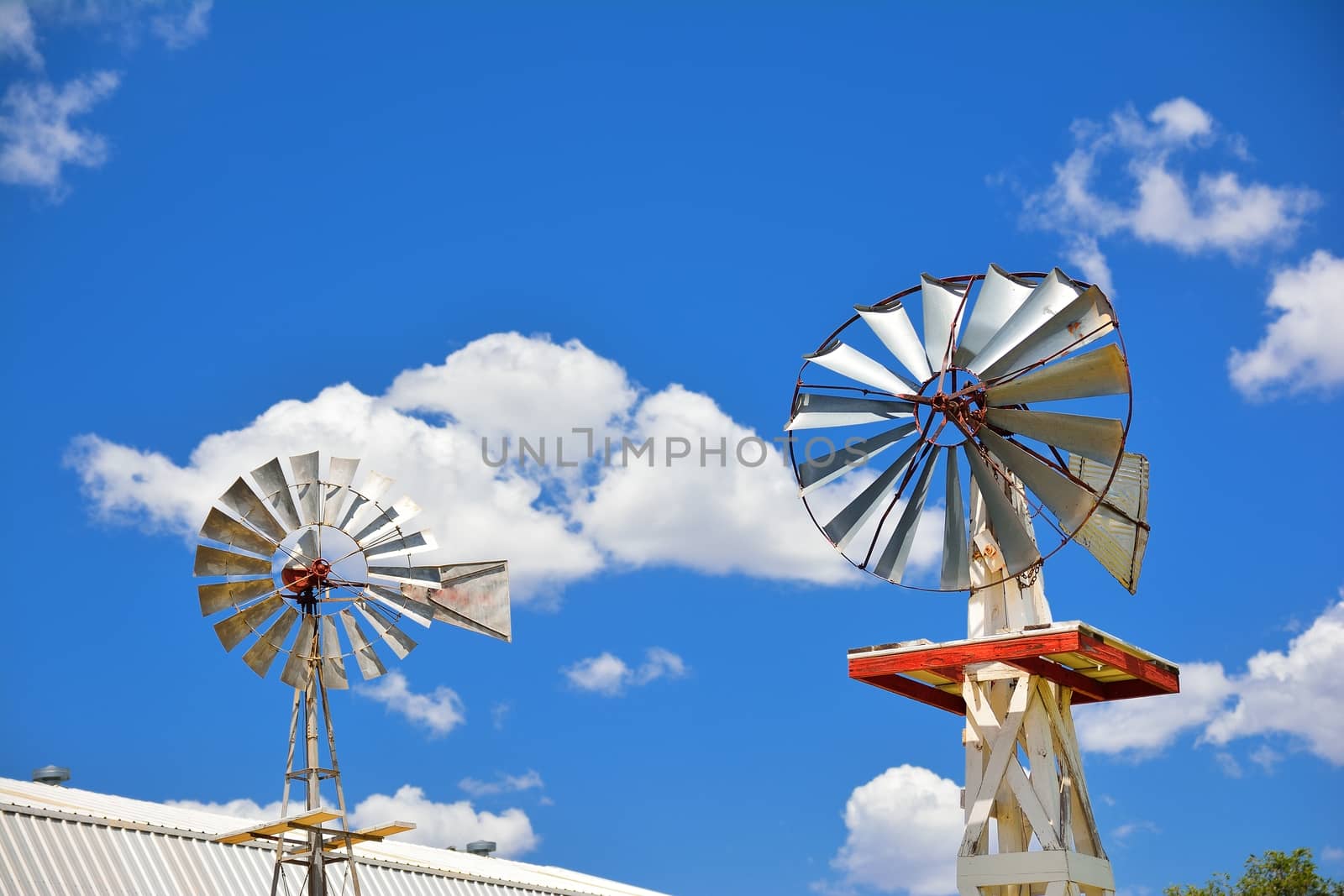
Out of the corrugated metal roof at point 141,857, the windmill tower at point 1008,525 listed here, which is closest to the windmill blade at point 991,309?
the windmill tower at point 1008,525

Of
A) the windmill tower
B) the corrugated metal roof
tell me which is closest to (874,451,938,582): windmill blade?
the windmill tower

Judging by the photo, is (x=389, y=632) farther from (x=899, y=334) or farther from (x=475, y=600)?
(x=899, y=334)

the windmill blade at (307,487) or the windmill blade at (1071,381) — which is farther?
the windmill blade at (307,487)

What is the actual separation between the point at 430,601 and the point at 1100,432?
8682 millimetres

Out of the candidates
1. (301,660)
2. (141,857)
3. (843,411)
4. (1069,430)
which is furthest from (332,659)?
(1069,430)

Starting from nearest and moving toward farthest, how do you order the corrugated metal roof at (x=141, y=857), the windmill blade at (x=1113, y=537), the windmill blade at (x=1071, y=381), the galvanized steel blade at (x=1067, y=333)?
the windmill blade at (x=1071, y=381) < the galvanized steel blade at (x=1067, y=333) < the windmill blade at (x=1113, y=537) < the corrugated metal roof at (x=141, y=857)

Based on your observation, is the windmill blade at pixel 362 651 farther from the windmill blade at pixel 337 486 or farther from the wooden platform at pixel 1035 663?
the wooden platform at pixel 1035 663

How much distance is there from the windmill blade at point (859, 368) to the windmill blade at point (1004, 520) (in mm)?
1022

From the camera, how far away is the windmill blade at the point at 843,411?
732 inches

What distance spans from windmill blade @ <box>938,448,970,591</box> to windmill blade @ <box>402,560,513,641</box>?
590 centimetres

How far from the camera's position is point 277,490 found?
19547mm

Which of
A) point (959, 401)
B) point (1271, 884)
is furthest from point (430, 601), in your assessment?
point (1271, 884)

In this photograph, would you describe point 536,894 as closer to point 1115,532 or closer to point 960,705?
point 960,705

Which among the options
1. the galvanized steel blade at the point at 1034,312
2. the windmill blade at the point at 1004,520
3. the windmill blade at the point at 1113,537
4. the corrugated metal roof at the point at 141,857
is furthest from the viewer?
the corrugated metal roof at the point at 141,857
